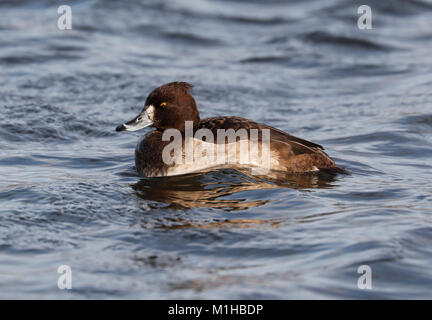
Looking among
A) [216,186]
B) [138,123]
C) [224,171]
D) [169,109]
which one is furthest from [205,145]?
[138,123]

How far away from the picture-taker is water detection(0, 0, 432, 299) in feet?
16.7

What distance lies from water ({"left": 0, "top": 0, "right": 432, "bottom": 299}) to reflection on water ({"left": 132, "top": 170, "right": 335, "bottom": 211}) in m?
0.03

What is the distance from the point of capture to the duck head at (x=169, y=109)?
7.46m

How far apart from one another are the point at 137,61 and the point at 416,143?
6281mm

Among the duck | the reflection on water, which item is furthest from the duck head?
the reflection on water

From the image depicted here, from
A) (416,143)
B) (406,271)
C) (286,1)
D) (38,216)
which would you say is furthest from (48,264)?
(286,1)

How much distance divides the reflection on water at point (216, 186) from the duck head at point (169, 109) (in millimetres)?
615

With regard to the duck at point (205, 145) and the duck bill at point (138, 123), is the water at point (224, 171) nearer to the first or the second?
the duck at point (205, 145)

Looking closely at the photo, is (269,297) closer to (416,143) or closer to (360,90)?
(416,143)

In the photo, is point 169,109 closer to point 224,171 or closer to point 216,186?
point 224,171

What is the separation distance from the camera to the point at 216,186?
7.10 meters

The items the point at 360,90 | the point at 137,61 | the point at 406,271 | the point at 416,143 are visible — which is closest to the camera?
the point at 406,271

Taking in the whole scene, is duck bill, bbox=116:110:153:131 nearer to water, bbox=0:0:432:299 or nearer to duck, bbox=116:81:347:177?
duck, bbox=116:81:347:177
